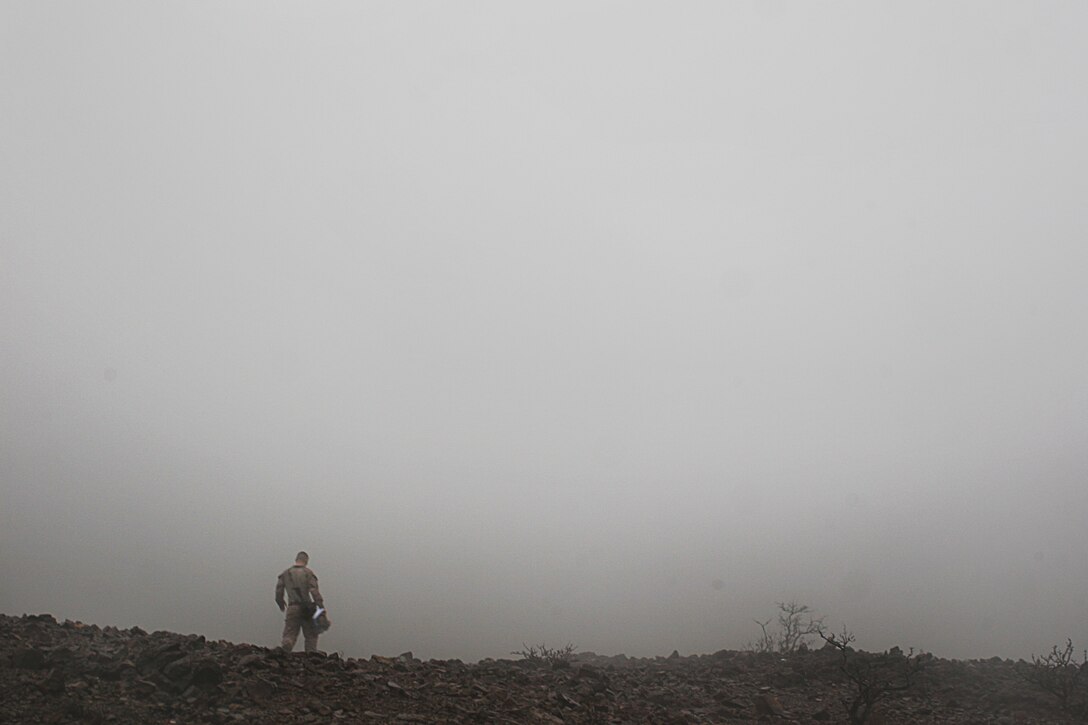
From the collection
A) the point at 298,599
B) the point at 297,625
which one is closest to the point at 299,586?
the point at 298,599

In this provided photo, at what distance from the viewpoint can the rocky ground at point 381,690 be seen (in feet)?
27.2

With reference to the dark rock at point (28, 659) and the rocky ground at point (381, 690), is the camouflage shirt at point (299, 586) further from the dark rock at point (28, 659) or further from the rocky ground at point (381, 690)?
the dark rock at point (28, 659)

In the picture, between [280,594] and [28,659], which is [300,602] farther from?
[28,659]

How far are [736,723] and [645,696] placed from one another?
1522 mm

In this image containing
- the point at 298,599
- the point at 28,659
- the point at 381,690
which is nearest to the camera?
the point at 28,659

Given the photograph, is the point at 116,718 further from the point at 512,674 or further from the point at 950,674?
the point at 950,674

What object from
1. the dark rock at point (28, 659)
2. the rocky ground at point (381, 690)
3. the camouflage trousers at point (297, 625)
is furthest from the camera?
the camouflage trousers at point (297, 625)

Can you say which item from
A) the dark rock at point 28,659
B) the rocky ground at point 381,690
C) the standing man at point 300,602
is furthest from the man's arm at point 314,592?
the dark rock at point 28,659

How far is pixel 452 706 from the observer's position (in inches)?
364

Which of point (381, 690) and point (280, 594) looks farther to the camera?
point (280, 594)

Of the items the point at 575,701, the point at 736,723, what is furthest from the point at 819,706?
the point at 575,701

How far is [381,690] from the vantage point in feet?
31.2

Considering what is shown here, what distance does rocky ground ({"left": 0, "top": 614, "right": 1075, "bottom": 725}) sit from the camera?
829 cm

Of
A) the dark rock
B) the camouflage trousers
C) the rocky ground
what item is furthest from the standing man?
Result: the dark rock
